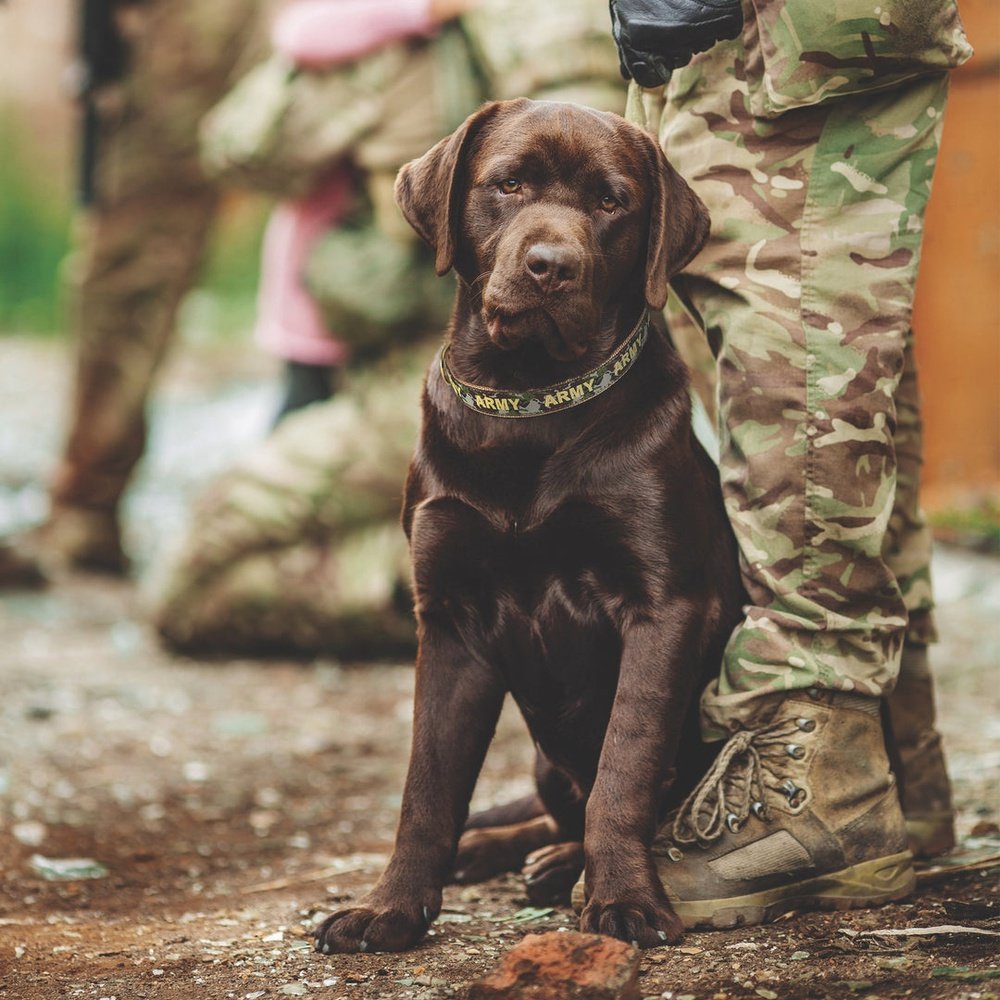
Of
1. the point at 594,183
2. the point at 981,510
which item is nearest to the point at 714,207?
the point at 594,183

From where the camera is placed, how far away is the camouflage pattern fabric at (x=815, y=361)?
2.61m

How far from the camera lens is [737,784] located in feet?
8.65

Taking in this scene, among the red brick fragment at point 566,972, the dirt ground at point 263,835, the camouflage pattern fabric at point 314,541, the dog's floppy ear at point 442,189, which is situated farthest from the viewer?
the camouflage pattern fabric at point 314,541

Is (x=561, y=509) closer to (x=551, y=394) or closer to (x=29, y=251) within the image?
(x=551, y=394)

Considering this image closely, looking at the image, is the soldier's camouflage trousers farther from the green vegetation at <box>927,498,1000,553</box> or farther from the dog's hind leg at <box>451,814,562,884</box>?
the green vegetation at <box>927,498,1000,553</box>

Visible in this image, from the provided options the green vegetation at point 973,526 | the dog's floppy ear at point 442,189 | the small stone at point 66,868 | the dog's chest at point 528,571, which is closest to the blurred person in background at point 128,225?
the small stone at point 66,868

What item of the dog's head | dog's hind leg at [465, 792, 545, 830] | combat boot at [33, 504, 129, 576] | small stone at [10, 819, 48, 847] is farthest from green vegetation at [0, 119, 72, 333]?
the dog's head

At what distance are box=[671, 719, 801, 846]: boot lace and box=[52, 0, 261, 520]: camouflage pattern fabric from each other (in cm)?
515

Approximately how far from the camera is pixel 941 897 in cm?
265

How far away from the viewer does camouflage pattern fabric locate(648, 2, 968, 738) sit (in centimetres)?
261

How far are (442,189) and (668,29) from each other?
48 cm

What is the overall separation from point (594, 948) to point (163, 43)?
5.79 m

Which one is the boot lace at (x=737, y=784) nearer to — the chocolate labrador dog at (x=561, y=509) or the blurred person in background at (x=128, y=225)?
the chocolate labrador dog at (x=561, y=509)

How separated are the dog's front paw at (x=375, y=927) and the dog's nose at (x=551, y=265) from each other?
3.47 feet
